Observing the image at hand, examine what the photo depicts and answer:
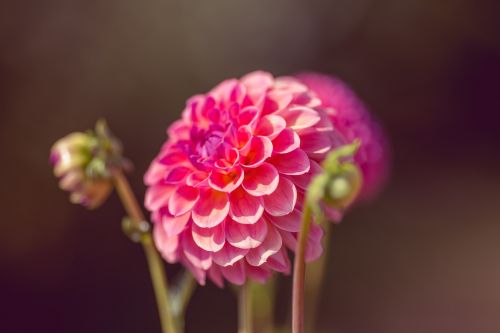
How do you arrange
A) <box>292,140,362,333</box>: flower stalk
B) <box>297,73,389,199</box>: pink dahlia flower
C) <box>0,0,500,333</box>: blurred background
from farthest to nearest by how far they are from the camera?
1. <box>0,0,500,333</box>: blurred background
2. <box>297,73,389,199</box>: pink dahlia flower
3. <box>292,140,362,333</box>: flower stalk

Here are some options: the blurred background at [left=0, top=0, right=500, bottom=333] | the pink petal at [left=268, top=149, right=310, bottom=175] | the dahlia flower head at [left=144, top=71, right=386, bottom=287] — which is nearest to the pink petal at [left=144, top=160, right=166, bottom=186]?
the dahlia flower head at [left=144, top=71, right=386, bottom=287]

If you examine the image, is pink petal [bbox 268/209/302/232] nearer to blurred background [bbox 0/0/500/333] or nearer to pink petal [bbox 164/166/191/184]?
pink petal [bbox 164/166/191/184]

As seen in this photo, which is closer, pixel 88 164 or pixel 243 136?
pixel 243 136

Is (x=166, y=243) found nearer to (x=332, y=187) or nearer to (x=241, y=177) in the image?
(x=241, y=177)

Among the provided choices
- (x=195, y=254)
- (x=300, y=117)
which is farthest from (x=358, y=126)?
(x=195, y=254)

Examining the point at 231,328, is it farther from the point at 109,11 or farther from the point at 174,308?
the point at 174,308

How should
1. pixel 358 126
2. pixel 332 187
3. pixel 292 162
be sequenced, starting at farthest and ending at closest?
1. pixel 358 126
2. pixel 292 162
3. pixel 332 187
